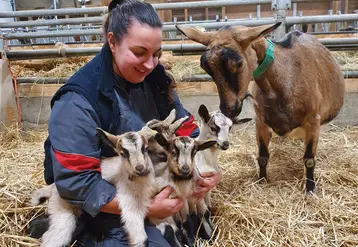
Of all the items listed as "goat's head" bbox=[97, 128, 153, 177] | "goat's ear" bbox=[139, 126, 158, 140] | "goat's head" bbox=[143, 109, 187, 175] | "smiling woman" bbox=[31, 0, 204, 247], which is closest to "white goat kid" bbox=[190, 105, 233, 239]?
"goat's head" bbox=[143, 109, 187, 175]

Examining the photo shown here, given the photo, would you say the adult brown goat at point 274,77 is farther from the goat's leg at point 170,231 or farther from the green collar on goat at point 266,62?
the goat's leg at point 170,231

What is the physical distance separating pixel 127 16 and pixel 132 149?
2.44 ft

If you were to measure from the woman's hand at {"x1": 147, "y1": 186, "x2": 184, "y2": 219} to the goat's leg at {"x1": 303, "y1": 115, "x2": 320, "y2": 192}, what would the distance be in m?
1.48

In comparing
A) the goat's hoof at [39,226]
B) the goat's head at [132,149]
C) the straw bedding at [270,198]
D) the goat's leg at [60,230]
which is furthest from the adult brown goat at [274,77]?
the goat's hoof at [39,226]

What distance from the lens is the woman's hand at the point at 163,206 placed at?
2.17 metres

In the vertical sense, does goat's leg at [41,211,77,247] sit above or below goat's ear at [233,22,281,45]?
below

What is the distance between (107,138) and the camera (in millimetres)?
2029

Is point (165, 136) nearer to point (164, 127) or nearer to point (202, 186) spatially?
point (164, 127)

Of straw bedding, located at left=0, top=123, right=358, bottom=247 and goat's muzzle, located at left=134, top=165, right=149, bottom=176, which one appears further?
straw bedding, located at left=0, top=123, right=358, bottom=247

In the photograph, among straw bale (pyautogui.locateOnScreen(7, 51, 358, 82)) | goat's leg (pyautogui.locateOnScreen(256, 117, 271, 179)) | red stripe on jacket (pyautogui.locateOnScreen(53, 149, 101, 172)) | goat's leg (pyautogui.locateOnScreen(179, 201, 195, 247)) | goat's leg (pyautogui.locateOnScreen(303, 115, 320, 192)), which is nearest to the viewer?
red stripe on jacket (pyautogui.locateOnScreen(53, 149, 101, 172))

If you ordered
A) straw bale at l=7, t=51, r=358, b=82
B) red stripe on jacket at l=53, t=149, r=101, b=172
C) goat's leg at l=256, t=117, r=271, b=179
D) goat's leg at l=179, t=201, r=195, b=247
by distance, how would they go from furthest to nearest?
straw bale at l=7, t=51, r=358, b=82 < goat's leg at l=256, t=117, r=271, b=179 < goat's leg at l=179, t=201, r=195, b=247 < red stripe on jacket at l=53, t=149, r=101, b=172

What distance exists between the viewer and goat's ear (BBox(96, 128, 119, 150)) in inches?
77.9

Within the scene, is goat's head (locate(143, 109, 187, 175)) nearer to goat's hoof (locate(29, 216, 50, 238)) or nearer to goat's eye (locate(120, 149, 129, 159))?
goat's eye (locate(120, 149, 129, 159))

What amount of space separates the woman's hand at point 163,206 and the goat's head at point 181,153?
0.14 metres
